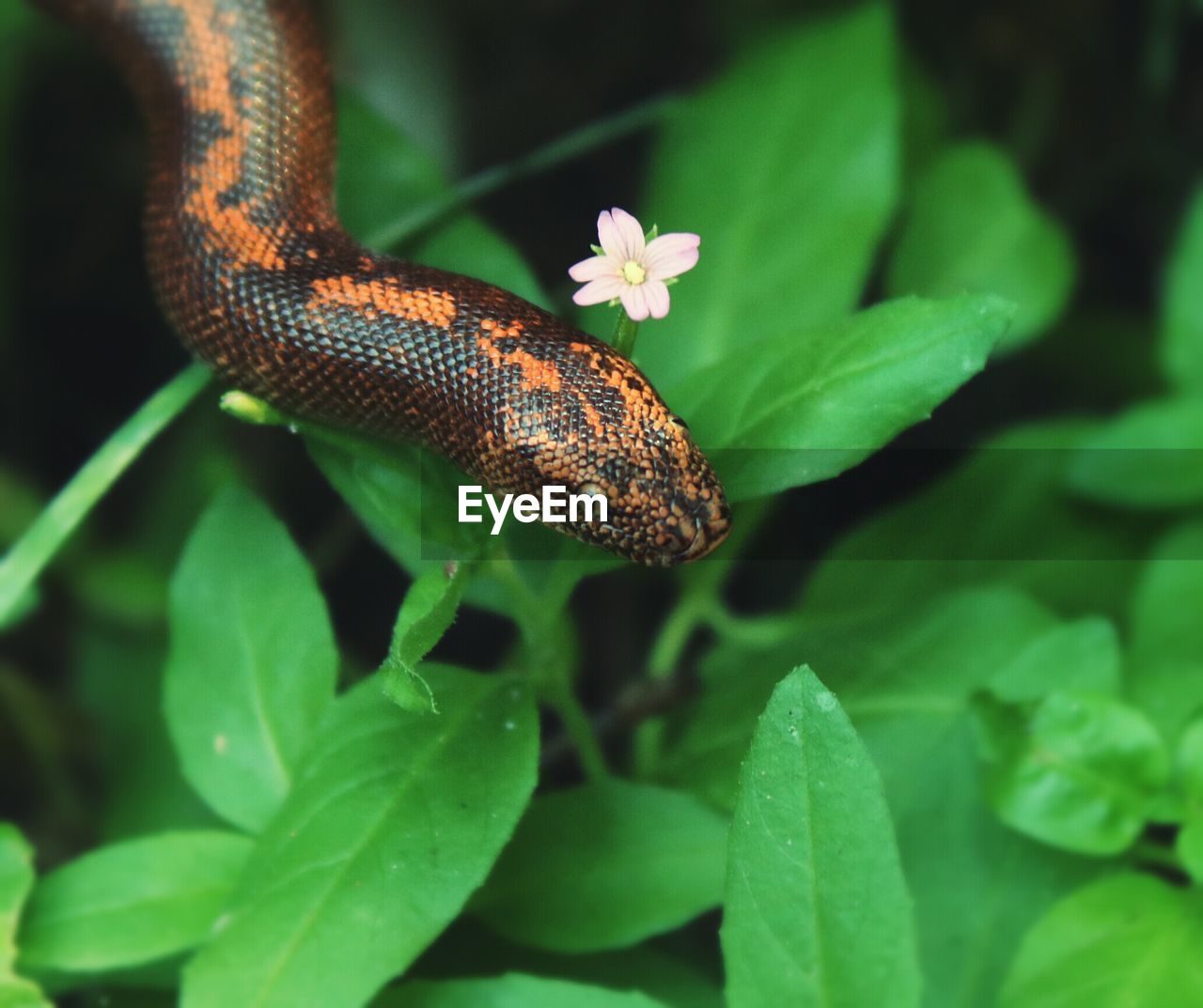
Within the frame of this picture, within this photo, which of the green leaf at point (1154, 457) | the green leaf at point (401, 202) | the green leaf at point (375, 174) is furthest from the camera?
the green leaf at point (1154, 457)

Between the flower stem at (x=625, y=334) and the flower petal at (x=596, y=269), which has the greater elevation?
the flower petal at (x=596, y=269)

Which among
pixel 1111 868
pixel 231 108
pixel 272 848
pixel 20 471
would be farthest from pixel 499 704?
pixel 20 471

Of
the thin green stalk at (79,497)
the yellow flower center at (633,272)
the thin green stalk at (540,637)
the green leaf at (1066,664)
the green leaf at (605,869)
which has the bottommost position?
the green leaf at (605,869)

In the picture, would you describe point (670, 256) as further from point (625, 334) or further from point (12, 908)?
point (12, 908)

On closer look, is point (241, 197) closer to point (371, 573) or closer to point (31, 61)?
point (371, 573)

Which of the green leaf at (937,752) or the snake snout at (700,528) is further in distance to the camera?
the green leaf at (937,752)

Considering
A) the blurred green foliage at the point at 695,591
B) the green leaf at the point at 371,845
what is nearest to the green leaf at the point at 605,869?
the blurred green foliage at the point at 695,591

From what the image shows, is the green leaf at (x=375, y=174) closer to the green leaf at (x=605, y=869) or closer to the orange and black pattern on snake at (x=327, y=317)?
the orange and black pattern on snake at (x=327, y=317)
